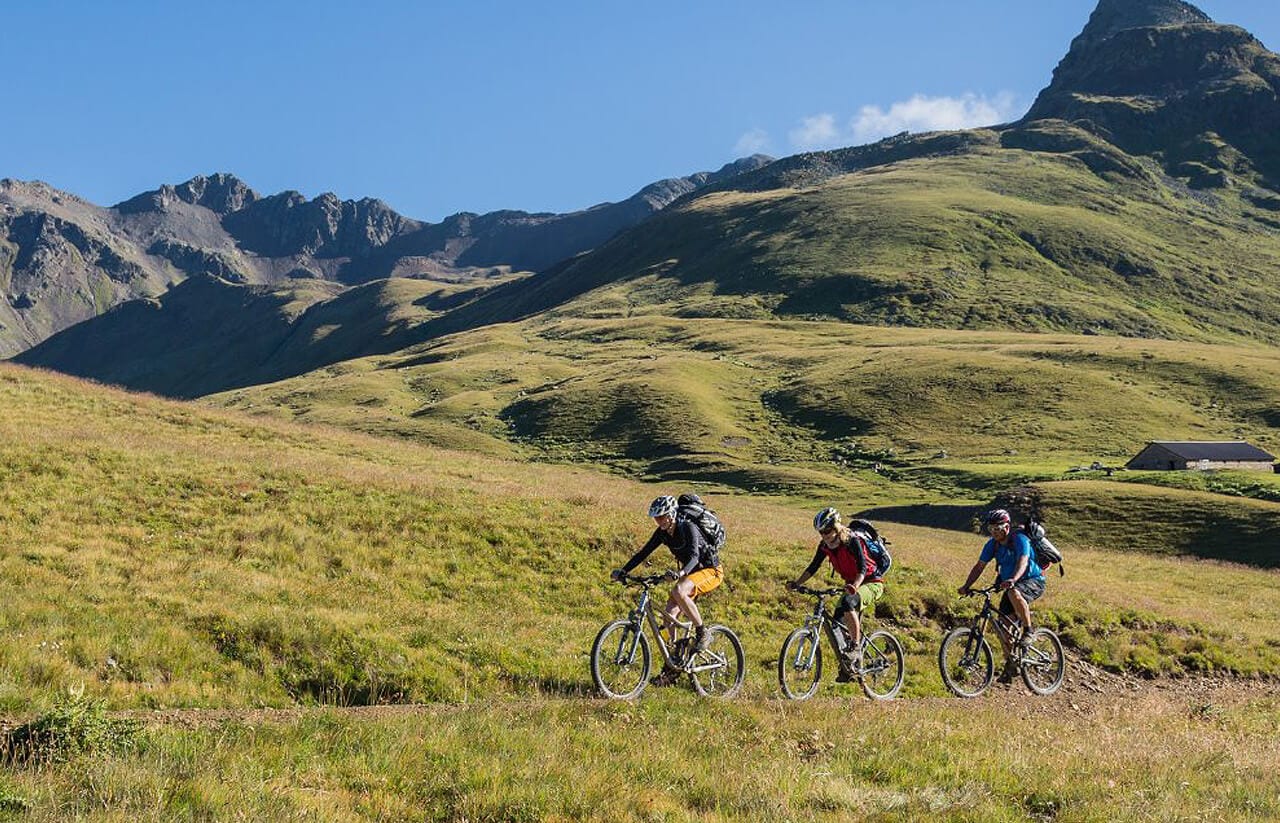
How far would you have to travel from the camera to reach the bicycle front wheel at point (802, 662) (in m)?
13.6

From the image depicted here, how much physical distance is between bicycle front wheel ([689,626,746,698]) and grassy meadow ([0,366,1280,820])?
22.1 inches

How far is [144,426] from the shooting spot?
3856 cm

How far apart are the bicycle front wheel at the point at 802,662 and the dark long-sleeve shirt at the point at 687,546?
81.4 inches

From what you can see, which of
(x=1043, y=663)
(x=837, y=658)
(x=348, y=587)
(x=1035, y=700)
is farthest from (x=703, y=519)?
(x=348, y=587)

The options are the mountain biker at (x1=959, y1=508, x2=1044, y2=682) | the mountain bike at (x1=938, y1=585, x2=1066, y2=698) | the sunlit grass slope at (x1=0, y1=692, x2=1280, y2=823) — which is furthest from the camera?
the mountain bike at (x1=938, y1=585, x2=1066, y2=698)

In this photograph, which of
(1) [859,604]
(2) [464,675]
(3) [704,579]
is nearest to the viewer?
(3) [704,579]

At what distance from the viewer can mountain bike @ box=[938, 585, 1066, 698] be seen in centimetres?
1573

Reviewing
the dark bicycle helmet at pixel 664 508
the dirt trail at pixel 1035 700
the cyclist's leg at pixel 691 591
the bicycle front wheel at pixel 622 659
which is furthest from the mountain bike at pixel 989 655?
the dark bicycle helmet at pixel 664 508

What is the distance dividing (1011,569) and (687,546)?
261 inches

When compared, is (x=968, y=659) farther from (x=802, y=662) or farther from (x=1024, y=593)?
(x=802, y=662)

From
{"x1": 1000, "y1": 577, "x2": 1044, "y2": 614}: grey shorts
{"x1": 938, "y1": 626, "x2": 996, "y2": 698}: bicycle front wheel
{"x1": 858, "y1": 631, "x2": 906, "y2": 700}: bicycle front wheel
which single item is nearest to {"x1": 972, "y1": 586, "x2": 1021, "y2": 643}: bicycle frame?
{"x1": 938, "y1": 626, "x2": 996, "y2": 698}: bicycle front wheel

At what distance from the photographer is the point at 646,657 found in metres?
12.7

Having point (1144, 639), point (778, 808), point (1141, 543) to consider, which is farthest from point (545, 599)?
point (1141, 543)

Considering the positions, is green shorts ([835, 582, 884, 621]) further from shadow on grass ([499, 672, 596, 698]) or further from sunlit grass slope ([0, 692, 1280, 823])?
shadow on grass ([499, 672, 596, 698])
